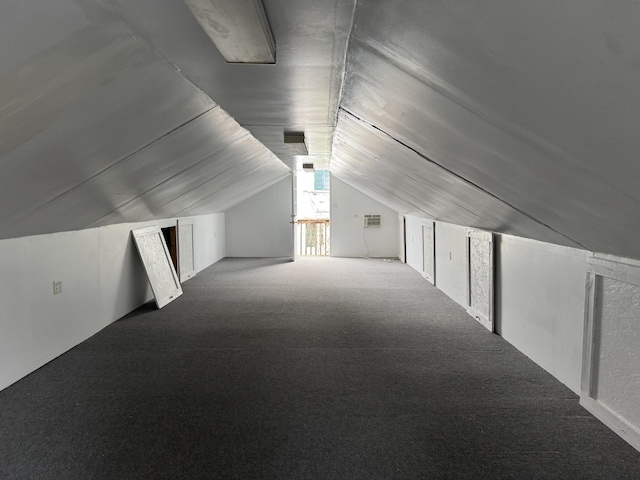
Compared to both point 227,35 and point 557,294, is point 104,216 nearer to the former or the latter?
point 227,35

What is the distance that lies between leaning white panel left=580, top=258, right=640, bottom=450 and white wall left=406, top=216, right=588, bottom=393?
0.17m

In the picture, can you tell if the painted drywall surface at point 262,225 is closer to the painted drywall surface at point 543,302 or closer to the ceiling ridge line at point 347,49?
the painted drywall surface at point 543,302

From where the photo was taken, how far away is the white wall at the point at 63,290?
2.94 metres

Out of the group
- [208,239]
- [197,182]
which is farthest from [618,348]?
[208,239]

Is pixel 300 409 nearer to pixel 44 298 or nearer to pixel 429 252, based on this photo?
pixel 44 298

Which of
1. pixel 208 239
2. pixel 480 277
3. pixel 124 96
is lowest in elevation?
pixel 480 277

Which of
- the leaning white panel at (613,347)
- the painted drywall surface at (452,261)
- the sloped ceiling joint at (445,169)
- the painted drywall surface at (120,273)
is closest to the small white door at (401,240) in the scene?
the painted drywall surface at (452,261)

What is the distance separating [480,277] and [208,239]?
5719 mm

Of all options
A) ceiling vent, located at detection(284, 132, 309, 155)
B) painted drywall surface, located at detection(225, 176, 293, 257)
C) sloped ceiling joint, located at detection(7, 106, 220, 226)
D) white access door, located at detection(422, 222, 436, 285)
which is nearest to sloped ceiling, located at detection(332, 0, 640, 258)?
sloped ceiling joint, located at detection(7, 106, 220, 226)

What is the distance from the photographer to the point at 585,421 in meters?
2.42

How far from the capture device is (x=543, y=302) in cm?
317

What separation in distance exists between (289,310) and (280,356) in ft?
4.90

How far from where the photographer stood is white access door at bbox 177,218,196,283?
679 cm

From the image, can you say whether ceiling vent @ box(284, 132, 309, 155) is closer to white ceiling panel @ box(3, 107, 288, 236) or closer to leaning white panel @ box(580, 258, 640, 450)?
white ceiling panel @ box(3, 107, 288, 236)
